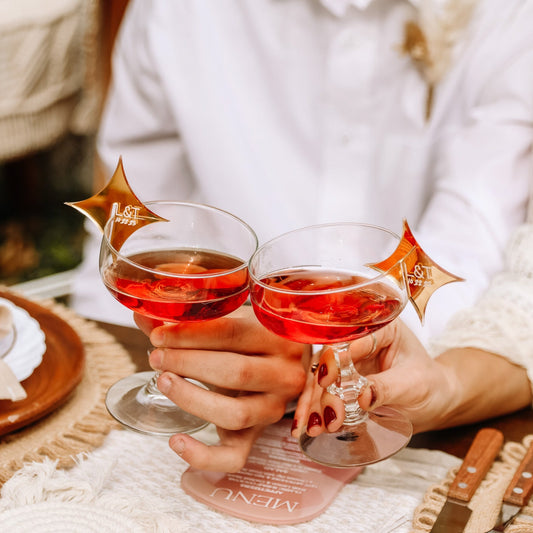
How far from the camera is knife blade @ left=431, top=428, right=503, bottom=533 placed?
0.64 metres

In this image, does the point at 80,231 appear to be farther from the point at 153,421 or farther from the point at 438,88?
the point at 153,421

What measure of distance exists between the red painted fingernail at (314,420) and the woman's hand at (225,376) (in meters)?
0.05

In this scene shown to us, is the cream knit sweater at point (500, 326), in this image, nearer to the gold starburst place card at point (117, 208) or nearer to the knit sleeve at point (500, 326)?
the knit sleeve at point (500, 326)

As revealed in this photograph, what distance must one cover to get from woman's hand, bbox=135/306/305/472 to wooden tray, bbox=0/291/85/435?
4.7 inches

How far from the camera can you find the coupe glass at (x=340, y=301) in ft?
2.04

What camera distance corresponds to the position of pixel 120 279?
67 centimetres

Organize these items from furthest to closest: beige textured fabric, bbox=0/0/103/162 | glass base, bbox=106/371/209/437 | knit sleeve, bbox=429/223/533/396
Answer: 1. beige textured fabric, bbox=0/0/103/162
2. knit sleeve, bbox=429/223/533/396
3. glass base, bbox=106/371/209/437

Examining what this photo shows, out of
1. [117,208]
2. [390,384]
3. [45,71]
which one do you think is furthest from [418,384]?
[45,71]

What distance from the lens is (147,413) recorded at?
0.74 metres

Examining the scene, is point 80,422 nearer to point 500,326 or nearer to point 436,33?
point 500,326

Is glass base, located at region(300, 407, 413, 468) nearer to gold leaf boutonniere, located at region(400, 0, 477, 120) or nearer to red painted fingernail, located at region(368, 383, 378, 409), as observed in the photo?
red painted fingernail, located at region(368, 383, 378, 409)

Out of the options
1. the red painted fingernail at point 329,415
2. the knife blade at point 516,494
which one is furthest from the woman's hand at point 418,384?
the knife blade at point 516,494

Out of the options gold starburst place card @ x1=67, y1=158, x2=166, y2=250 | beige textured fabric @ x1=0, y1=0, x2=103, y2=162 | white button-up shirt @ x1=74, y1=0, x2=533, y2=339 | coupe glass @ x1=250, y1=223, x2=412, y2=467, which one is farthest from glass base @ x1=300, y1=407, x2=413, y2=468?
beige textured fabric @ x1=0, y1=0, x2=103, y2=162

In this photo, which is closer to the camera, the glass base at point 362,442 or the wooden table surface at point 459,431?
the glass base at point 362,442
